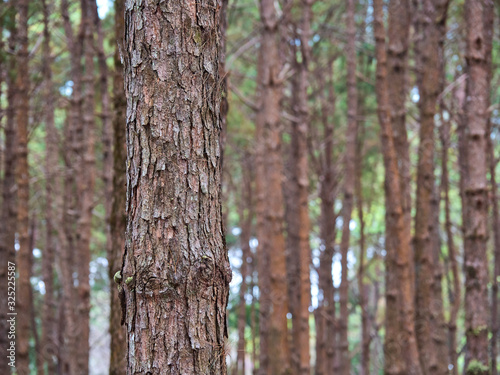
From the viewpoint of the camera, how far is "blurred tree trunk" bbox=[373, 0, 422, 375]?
5016mm

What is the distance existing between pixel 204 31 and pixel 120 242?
1.95 metres

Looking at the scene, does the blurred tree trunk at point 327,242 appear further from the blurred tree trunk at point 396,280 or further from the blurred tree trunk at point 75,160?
the blurred tree trunk at point 75,160

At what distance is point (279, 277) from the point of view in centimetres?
617

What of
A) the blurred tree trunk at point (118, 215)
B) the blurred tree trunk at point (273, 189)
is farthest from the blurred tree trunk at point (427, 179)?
the blurred tree trunk at point (118, 215)

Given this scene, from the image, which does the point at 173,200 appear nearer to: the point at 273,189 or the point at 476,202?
the point at 476,202

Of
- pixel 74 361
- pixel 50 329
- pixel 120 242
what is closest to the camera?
pixel 120 242

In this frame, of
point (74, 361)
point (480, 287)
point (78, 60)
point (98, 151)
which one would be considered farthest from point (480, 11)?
point (98, 151)

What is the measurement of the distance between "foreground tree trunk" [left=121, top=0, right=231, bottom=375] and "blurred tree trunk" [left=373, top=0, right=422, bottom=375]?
11.2ft

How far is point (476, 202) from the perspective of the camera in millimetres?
4191

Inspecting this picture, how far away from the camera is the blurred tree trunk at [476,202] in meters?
4.15

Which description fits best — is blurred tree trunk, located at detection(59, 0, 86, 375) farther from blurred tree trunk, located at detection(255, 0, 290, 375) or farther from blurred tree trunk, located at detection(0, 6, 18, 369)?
blurred tree trunk, located at detection(255, 0, 290, 375)

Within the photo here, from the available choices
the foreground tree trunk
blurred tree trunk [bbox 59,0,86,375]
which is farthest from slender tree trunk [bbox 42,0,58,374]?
the foreground tree trunk

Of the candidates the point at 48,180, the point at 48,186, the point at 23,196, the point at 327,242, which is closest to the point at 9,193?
the point at 23,196

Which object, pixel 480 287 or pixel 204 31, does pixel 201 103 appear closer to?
pixel 204 31
